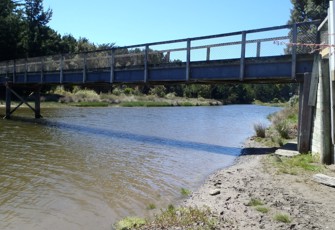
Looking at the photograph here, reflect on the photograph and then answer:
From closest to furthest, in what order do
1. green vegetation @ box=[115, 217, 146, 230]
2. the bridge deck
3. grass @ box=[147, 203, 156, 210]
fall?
green vegetation @ box=[115, 217, 146, 230] → grass @ box=[147, 203, 156, 210] → the bridge deck

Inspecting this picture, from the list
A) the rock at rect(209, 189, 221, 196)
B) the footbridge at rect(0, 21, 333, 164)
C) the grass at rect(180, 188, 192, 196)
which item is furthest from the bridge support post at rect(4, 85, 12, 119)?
the rock at rect(209, 189, 221, 196)

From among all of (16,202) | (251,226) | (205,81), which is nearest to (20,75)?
(205,81)

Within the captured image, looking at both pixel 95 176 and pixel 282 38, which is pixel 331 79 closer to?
pixel 282 38

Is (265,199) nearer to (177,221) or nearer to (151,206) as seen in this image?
(177,221)

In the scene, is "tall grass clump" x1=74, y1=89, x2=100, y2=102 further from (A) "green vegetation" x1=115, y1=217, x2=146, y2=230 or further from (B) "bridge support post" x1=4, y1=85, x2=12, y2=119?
(A) "green vegetation" x1=115, y1=217, x2=146, y2=230

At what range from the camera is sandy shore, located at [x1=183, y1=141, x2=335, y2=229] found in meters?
6.69

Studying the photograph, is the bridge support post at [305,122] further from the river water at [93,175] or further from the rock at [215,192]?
the rock at [215,192]

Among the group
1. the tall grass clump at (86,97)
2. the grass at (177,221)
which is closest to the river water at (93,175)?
the grass at (177,221)

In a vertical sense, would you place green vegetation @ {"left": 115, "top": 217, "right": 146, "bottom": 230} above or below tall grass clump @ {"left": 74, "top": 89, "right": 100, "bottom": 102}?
below

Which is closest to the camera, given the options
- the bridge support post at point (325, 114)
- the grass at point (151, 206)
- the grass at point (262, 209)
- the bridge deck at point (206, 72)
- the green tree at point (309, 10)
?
the grass at point (262, 209)

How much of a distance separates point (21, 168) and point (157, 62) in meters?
10.7

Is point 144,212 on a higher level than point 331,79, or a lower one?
lower

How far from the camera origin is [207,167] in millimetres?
13680

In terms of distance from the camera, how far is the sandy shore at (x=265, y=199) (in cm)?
669
